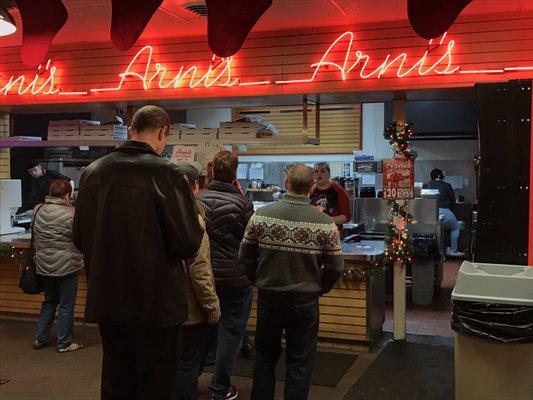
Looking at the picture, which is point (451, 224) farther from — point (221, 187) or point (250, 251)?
point (250, 251)

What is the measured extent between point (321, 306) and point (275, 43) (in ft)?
8.49

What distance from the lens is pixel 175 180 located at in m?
2.35

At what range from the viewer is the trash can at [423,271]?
7332 mm

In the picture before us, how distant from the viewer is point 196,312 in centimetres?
336

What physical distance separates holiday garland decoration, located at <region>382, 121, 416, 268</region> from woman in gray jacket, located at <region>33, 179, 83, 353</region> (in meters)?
2.89

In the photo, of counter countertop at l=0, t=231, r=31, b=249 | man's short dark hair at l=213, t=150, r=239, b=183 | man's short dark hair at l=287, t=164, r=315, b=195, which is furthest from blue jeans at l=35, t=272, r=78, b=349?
man's short dark hair at l=287, t=164, r=315, b=195

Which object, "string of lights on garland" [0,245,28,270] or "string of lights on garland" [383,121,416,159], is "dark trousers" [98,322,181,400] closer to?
"string of lights on garland" [383,121,416,159]

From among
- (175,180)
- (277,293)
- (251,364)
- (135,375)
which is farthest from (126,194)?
(251,364)

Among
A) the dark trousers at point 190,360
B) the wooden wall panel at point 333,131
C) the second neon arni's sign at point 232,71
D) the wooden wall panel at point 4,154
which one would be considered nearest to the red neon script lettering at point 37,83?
the second neon arni's sign at point 232,71

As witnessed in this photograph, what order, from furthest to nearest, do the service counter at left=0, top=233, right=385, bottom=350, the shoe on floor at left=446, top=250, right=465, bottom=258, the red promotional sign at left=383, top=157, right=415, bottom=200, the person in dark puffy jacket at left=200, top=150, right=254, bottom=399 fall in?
1. the shoe on floor at left=446, top=250, right=465, bottom=258
2. the red promotional sign at left=383, top=157, right=415, bottom=200
3. the service counter at left=0, top=233, right=385, bottom=350
4. the person in dark puffy jacket at left=200, top=150, right=254, bottom=399

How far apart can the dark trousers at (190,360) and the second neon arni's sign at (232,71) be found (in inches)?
120

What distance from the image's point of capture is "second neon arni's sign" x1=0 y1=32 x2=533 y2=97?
17.9ft

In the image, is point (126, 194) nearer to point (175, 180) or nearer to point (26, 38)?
point (175, 180)

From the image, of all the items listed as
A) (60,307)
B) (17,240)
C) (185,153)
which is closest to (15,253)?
(17,240)
